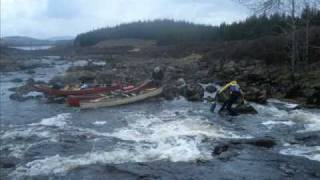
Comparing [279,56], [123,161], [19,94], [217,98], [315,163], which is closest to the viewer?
[315,163]

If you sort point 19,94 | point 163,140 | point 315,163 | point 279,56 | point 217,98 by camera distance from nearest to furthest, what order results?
point 315,163
point 163,140
point 217,98
point 19,94
point 279,56

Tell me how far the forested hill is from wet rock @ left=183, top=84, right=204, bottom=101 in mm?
6308

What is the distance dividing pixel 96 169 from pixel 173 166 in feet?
7.64

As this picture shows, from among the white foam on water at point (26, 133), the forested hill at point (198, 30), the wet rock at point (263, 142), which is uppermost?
the forested hill at point (198, 30)

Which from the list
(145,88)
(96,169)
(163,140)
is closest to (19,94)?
(145,88)

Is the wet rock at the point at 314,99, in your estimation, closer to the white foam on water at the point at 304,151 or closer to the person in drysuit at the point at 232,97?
the person in drysuit at the point at 232,97

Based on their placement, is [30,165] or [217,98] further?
[217,98]

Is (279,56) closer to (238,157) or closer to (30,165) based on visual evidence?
(238,157)

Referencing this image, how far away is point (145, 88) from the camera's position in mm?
30781

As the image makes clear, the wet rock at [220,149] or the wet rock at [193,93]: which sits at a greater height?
the wet rock at [193,93]

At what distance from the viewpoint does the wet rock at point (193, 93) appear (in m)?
28.6

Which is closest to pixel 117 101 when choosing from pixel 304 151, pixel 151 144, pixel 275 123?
pixel 275 123

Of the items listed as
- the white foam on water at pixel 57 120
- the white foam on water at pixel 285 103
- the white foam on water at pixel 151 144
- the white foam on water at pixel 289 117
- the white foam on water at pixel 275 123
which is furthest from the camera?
the white foam on water at pixel 285 103

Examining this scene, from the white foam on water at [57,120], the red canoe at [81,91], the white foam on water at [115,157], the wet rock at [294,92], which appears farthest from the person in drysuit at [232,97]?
the red canoe at [81,91]
